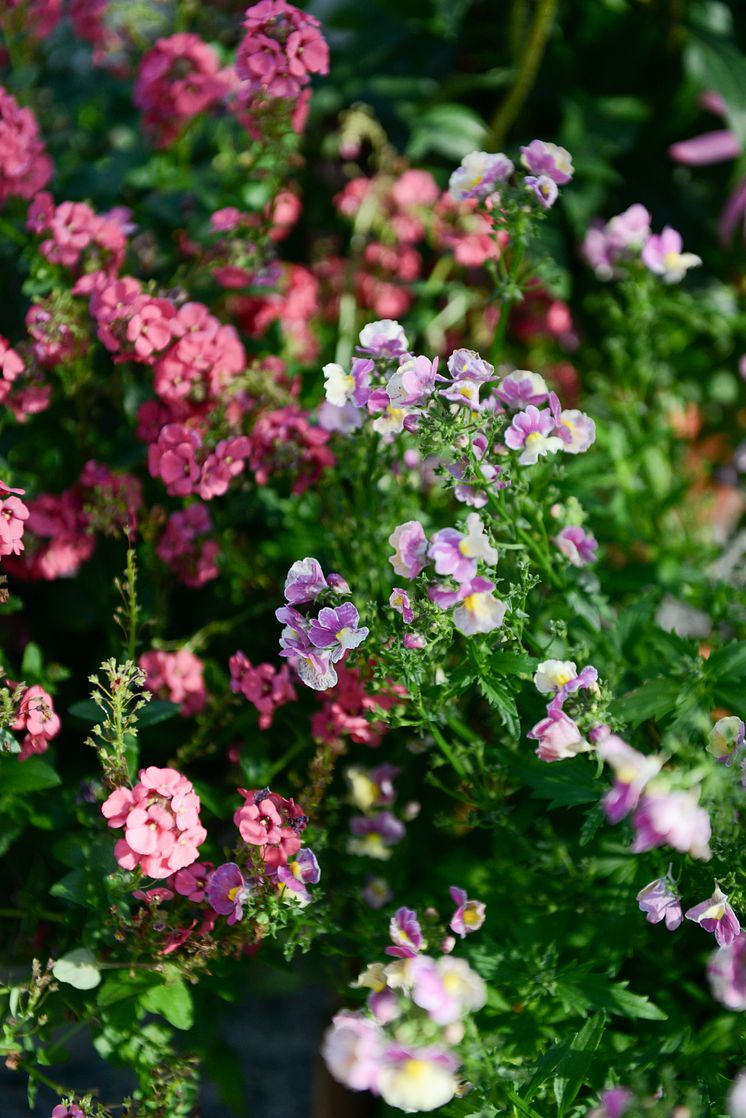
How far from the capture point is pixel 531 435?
0.97 m

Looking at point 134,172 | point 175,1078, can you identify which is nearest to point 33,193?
point 134,172

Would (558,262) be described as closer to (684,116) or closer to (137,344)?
(684,116)

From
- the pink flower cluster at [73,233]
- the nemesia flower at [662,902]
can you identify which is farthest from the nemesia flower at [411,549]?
the pink flower cluster at [73,233]

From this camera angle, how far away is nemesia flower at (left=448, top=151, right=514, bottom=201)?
1118 millimetres

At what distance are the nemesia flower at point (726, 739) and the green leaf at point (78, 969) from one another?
640mm

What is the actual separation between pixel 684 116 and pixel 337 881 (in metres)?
1.64

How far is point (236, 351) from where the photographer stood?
1.26 metres

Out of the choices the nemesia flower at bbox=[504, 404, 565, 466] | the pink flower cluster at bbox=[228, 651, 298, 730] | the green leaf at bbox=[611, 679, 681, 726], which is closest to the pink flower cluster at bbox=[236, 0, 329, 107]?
the nemesia flower at bbox=[504, 404, 565, 466]

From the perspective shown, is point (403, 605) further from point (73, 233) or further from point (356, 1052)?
point (73, 233)

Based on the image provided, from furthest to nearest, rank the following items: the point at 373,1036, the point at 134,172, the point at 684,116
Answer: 1. the point at 684,116
2. the point at 134,172
3. the point at 373,1036

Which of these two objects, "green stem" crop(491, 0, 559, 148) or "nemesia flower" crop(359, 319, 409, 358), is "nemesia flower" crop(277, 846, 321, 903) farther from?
"green stem" crop(491, 0, 559, 148)

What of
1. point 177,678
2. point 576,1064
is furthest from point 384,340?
point 576,1064

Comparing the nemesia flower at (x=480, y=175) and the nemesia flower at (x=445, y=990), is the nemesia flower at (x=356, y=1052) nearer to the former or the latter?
the nemesia flower at (x=445, y=990)

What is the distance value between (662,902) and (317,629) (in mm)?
387
